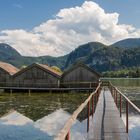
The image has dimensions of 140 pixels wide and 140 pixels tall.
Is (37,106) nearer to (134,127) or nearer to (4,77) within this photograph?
(134,127)

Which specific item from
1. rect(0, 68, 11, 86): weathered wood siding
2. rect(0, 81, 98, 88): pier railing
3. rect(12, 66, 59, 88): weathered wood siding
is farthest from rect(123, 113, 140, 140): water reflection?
rect(0, 68, 11, 86): weathered wood siding

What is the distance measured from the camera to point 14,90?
62594mm

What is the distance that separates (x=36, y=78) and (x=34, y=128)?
4309 cm

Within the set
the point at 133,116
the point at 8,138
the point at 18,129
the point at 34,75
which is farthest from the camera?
the point at 34,75

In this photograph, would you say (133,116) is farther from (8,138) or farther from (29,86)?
(29,86)

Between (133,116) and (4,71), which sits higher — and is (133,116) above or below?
below

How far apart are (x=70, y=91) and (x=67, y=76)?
359cm

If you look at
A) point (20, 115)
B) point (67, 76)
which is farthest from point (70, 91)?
point (20, 115)

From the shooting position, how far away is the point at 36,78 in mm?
63125

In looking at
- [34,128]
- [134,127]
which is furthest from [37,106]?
[134,127]

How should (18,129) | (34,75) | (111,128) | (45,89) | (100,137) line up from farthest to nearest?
(34,75), (45,89), (18,129), (111,128), (100,137)

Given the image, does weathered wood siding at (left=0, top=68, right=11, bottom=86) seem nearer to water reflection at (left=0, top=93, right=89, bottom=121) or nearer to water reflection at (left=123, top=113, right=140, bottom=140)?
water reflection at (left=0, top=93, right=89, bottom=121)

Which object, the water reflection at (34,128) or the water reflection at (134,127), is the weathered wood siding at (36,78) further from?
the water reflection at (134,127)

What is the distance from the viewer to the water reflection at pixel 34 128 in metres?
17.7
